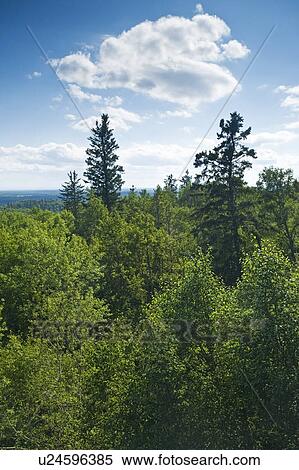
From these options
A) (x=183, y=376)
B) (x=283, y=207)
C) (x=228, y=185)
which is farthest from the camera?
(x=283, y=207)

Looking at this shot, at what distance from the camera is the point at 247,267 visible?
17.8 meters

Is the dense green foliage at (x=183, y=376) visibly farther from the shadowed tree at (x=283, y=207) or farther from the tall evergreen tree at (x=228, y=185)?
the shadowed tree at (x=283, y=207)

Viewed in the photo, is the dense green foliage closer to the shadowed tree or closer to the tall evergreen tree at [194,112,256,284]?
the tall evergreen tree at [194,112,256,284]

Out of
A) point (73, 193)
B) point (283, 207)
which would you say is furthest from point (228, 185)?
point (73, 193)

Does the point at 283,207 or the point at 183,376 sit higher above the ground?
the point at 283,207

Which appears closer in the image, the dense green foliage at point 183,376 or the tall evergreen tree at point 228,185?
the dense green foliage at point 183,376

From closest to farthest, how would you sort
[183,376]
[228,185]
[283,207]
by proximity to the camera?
1. [183,376]
2. [228,185]
3. [283,207]

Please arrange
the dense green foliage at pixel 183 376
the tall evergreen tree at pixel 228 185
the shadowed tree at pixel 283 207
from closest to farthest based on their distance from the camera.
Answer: the dense green foliage at pixel 183 376
the tall evergreen tree at pixel 228 185
the shadowed tree at pixel 283 207

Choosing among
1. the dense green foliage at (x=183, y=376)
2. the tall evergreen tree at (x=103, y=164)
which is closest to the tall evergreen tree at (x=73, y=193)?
the tall evergreen tree at (x=103, y=164)

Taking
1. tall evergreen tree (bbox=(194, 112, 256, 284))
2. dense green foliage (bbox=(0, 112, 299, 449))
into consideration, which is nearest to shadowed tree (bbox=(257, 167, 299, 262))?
tall evergreen tree (bbox=(194, 112, 256, 284))

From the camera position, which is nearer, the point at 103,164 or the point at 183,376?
the point at 183,376

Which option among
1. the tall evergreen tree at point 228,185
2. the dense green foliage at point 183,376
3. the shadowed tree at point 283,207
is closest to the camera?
the dense green foliage at point 183,376

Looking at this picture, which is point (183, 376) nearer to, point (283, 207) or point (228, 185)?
point (228, 185)
